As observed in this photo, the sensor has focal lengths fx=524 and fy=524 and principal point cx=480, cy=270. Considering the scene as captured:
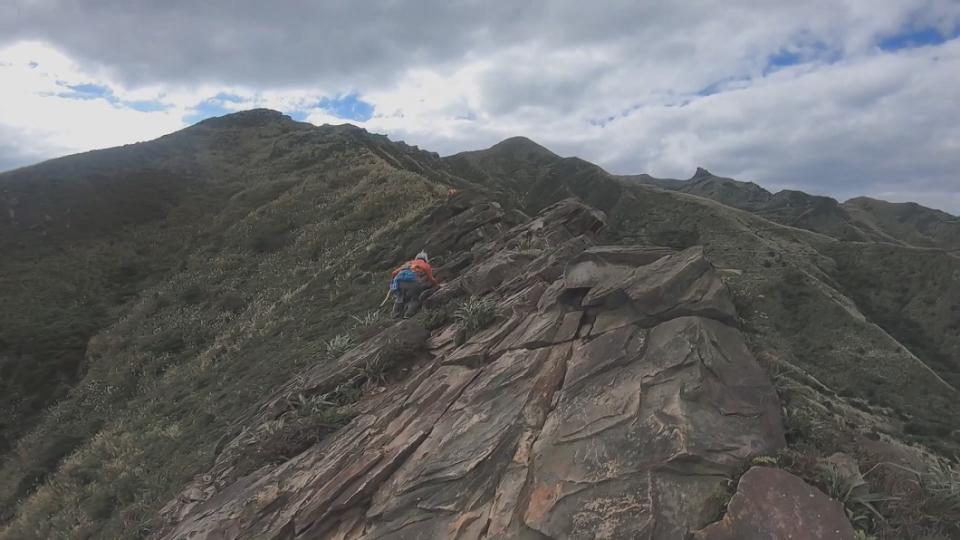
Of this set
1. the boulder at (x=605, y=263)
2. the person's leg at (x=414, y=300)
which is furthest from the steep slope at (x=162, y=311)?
the boulder at (x=605, y=263)

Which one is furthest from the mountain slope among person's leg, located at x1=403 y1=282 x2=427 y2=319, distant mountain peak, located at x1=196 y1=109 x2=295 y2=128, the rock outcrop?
distant mountain peak, located at x1=196 y1=109 x2=295 y2=128

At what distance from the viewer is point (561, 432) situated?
6.83 metres

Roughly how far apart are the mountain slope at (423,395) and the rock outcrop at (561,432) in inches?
1.2

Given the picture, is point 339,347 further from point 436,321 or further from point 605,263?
point 605,263

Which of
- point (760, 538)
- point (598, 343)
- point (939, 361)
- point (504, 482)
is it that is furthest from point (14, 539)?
point (939, 361)

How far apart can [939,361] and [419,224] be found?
3930 inches

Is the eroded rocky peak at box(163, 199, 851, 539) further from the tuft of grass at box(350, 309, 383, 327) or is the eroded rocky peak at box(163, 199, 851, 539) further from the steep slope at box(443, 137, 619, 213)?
the steep slope at box(443, 137, 619, 213)

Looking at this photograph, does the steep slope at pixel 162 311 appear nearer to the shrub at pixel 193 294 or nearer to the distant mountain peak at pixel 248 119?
the shrub at pixel 193 294

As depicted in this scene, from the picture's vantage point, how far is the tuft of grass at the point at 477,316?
36.0ft

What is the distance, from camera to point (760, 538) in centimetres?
509

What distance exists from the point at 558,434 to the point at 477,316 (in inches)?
179

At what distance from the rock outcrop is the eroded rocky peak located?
2 cm

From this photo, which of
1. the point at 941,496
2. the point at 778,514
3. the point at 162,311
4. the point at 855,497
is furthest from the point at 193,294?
the point at 941,496

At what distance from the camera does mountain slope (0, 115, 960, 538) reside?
20.0 ft
